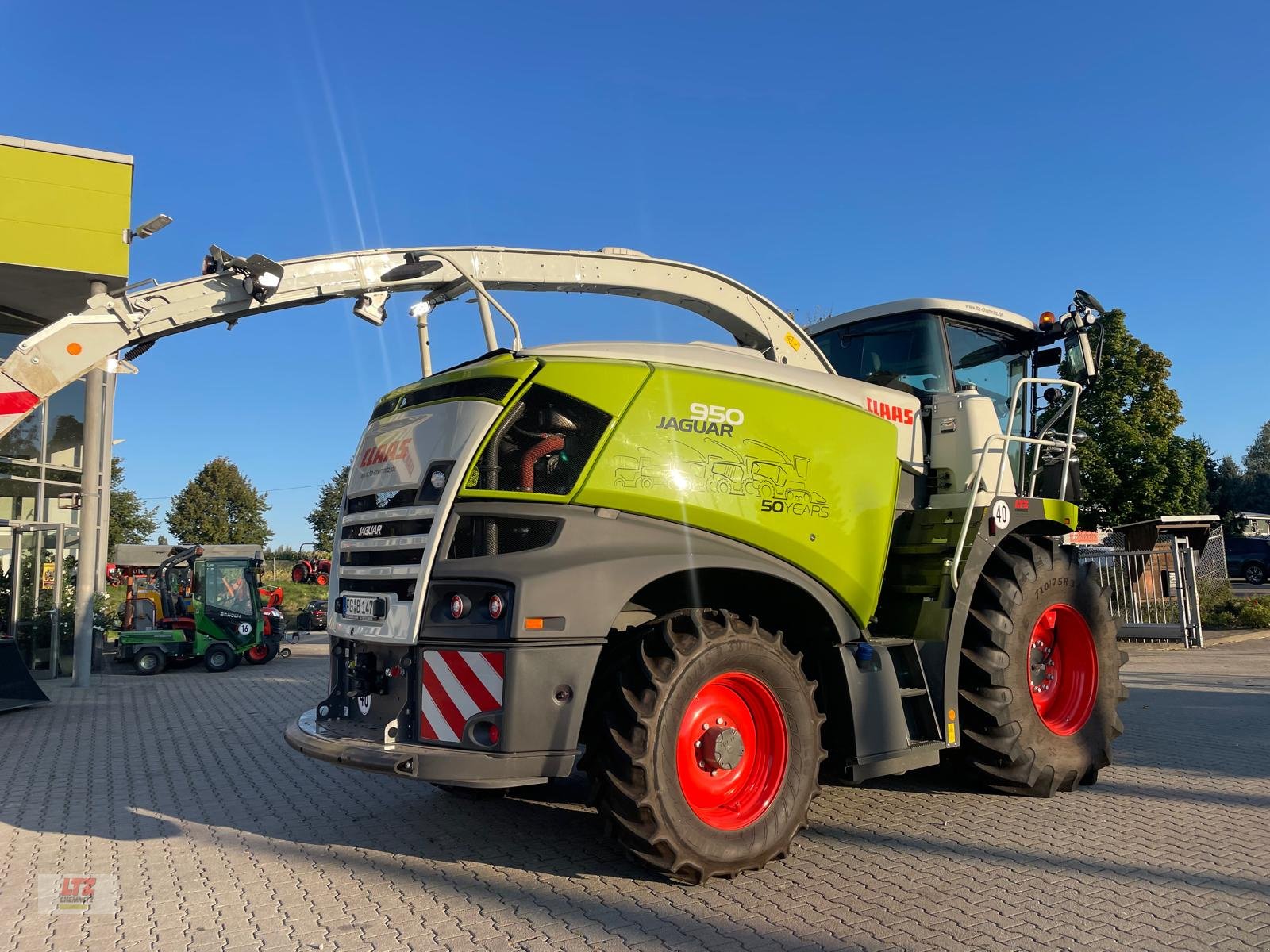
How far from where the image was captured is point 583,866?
464 centimetres

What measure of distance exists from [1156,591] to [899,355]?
533 inches

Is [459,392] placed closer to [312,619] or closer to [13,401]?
[13,401]

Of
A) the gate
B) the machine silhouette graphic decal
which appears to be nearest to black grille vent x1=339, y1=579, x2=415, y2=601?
the machine silhouette graphic decal

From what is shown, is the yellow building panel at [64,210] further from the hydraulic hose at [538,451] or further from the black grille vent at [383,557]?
the hydraulic hose at [538,451]

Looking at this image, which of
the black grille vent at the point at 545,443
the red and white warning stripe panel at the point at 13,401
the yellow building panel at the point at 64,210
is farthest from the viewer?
the yellow building panel at the point at 64,210

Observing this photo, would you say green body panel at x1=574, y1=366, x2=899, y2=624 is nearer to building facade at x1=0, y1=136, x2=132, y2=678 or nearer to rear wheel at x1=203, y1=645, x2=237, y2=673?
building facade at x1=0, y1=136, x2=132, y2=678

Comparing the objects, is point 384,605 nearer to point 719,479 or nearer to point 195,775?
point 719,479

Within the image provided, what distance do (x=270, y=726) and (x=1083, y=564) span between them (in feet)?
25.9

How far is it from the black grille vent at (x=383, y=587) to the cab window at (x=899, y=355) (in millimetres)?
3596

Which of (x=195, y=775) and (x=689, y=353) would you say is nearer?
(x=689, y=353)

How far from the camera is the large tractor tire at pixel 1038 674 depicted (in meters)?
5.61

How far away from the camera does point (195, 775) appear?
23.6ft

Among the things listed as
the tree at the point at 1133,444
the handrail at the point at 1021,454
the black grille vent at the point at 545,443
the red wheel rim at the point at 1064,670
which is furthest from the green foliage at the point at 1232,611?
the black grille vent at the point at 545,443

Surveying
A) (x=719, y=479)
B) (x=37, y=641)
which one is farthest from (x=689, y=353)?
(x=37, y=641)
